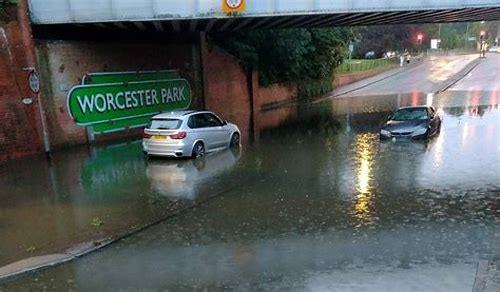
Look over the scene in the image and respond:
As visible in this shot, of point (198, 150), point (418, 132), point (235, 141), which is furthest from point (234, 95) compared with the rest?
point (198, 150)

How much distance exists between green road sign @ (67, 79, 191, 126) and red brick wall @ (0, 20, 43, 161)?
2.31 m

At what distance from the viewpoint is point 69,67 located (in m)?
20.0

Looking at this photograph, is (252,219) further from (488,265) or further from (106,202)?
(488,265)

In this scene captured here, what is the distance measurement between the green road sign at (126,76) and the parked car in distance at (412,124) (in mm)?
11119

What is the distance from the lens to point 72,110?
19.9 metres

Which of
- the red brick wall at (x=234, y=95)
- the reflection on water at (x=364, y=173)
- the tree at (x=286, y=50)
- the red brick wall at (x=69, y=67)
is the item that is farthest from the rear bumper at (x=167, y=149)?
the tree at (x=286, y=50)

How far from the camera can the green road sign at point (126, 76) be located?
20828mm

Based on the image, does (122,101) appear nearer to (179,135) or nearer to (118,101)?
(118,101)

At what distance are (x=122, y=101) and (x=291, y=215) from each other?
45.1 ft

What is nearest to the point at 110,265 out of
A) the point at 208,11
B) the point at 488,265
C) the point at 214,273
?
the point at 214,273

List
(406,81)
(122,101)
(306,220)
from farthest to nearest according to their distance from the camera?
(406,81) < (122,101) < (306,220)

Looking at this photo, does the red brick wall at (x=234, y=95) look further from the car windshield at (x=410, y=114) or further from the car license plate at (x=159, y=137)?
the car license plate at (x=159, y=137)

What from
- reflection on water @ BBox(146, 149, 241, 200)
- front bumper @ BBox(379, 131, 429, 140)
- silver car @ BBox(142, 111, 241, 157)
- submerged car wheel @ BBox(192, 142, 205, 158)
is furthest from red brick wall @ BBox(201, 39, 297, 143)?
reflection on water @ BBox(146, 149, 241, 200)

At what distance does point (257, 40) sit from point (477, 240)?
82.7ft
